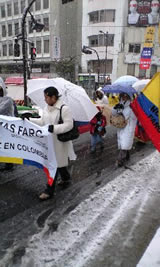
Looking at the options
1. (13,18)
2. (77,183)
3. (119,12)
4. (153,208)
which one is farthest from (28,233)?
(13,18)

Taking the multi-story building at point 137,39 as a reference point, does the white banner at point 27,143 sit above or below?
below

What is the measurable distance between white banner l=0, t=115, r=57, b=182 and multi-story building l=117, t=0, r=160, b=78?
121 feet

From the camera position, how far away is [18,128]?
3619mm

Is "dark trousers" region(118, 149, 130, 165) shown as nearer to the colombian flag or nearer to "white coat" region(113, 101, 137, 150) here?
"white coat" region(113, 101, 137, 150)

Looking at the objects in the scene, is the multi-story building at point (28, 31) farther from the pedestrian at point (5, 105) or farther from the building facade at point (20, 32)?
the pedestrian at point (5, 105)

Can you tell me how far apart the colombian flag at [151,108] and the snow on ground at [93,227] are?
1.04m

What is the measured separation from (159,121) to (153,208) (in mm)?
1366

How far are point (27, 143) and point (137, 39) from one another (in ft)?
128

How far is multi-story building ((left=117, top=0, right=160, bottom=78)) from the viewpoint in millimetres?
36875

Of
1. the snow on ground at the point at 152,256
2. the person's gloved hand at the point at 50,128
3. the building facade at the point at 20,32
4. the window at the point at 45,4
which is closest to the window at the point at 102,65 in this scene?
the building facade at the point at 20,32

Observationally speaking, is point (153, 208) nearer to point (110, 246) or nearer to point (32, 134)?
point (110, 246)

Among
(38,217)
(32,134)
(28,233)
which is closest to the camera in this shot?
(28,233)

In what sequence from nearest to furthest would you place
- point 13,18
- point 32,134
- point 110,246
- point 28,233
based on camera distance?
point 110,246 → point 28,233 → point 32,134 → point 13,18

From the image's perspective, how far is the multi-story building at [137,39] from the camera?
36.9 meters
